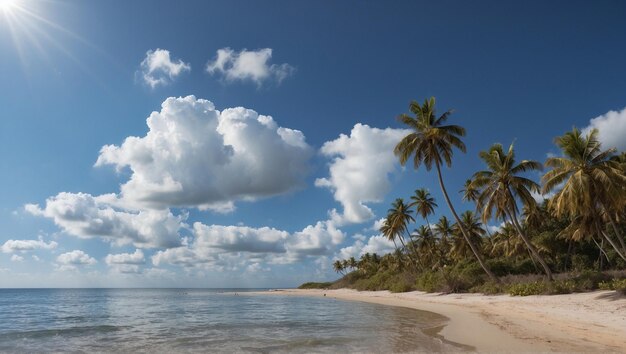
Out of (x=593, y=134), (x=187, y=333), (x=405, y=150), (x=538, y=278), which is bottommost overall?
(x=187, y=333)

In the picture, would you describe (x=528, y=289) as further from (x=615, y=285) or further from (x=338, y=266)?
(x=338, y=266)

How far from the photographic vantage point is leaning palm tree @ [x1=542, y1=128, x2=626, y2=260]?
20562mm

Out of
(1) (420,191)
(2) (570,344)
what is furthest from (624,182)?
(1) (420,191)

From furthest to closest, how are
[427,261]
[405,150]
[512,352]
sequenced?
1. [427,261]
2. [405,150]
3. [512,352]

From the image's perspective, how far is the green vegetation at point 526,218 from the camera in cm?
2189

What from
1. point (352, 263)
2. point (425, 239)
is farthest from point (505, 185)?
point (352, 263)

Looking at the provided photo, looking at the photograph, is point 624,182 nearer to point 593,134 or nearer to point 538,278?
point 593,134

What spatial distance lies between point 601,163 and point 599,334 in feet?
42.9

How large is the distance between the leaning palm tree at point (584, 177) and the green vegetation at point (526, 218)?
45mm

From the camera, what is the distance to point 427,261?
222 feet

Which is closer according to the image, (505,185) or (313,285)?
(505,185)

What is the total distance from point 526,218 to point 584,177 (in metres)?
25.3

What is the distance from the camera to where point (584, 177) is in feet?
69.1

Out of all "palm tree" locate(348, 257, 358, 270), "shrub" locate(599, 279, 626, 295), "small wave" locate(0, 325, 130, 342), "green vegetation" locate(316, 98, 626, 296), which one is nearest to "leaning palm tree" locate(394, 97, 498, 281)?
"green vegetation" locate(316, 98, 626, 296)
